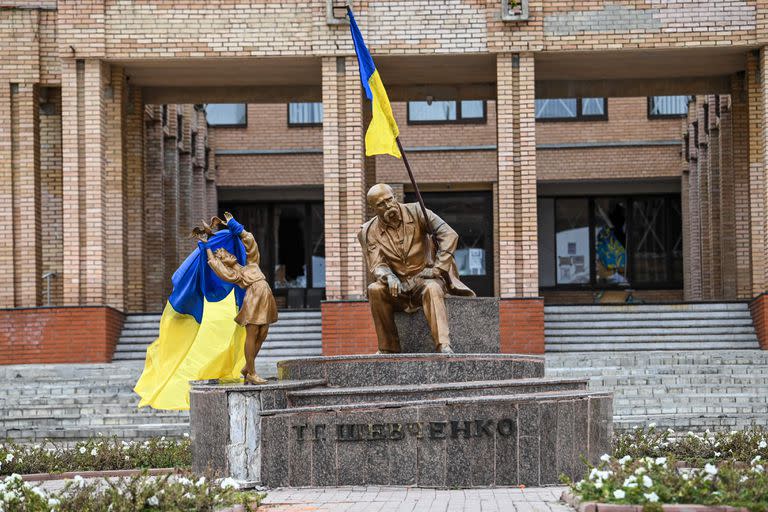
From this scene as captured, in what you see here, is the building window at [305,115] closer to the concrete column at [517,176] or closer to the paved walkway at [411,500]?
the concrete column at [517,176]

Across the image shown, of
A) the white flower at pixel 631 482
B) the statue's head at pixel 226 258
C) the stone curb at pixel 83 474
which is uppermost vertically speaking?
the statue's head at pixel 226 258

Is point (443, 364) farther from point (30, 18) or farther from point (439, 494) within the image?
point (30, 18)

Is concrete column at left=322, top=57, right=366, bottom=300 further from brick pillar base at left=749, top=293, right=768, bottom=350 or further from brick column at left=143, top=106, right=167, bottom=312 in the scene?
brick pillar base at left=749, top=293, right=768, bottom=350

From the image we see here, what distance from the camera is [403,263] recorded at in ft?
48.1

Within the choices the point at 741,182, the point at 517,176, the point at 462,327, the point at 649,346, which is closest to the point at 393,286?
the point at 462,327

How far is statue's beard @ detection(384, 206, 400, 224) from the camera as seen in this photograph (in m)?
14.5

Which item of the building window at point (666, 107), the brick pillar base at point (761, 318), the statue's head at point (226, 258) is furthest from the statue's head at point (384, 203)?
the building window at point (666, 107)

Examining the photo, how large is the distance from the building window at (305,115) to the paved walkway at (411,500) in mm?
25973

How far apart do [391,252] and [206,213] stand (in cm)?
2192

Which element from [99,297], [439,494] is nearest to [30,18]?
[99,297]

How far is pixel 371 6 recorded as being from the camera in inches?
991

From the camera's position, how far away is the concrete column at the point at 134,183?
27516mm

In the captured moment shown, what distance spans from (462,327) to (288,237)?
23.7 meters

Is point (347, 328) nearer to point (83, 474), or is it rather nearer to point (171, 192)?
point (171, 192)
